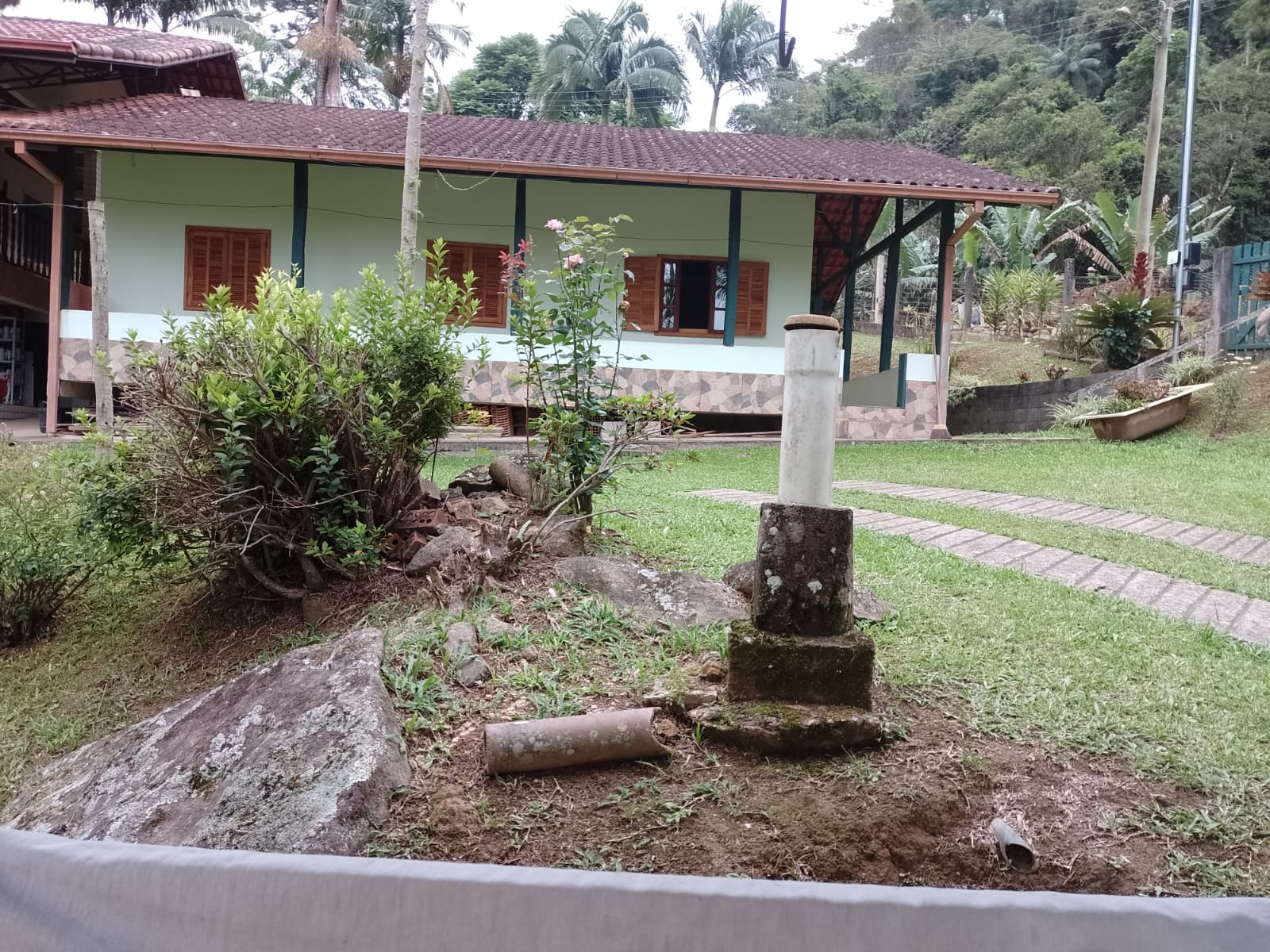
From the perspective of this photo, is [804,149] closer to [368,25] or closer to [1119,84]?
[368,25]

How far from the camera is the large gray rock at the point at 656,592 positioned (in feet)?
12.7

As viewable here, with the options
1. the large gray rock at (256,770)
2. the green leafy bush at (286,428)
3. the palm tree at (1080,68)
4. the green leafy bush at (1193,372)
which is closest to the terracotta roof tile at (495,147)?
the green leafy bush at (1193,372)

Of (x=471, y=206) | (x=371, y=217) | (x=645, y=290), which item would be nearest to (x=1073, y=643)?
(x=645, y=290)

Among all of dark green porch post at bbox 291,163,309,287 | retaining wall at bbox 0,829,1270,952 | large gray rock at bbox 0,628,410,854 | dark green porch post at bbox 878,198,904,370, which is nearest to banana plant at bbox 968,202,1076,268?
dark green porch post at bbox 878,198,904,370

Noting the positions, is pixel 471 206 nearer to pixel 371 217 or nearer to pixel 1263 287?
pixel 371 217

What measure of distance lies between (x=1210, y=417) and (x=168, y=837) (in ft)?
41.7

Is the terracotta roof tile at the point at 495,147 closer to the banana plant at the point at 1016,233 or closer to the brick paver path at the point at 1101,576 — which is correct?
the brick paver path at the point at 1101,576

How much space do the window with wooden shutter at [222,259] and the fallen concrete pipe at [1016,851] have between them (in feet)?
45.0

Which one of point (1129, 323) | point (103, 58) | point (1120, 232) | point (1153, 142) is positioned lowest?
point (1129, 323)

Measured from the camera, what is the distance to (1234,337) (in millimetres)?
13570

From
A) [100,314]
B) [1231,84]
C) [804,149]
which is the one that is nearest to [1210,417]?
[804,149]

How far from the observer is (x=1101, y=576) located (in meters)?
5.37

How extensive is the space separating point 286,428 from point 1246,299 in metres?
14.3

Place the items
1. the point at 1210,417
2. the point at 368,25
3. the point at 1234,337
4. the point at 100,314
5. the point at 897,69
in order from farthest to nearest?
the point at 897,69, the point at 368,25, the point at 1234,337, the point at 1210,417, the point at 100,314
